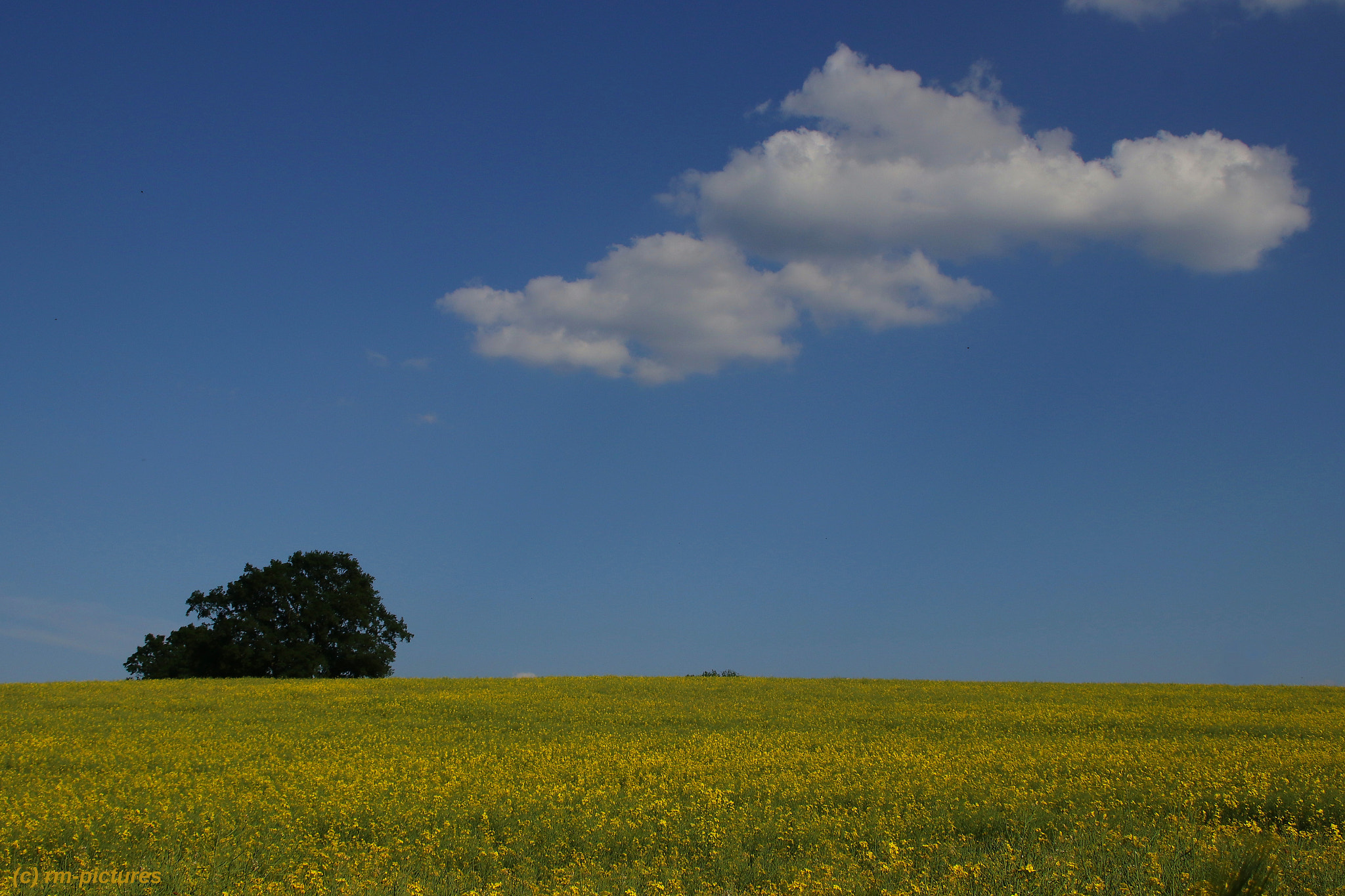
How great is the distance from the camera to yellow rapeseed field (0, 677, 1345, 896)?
8.18m

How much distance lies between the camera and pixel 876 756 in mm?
15031

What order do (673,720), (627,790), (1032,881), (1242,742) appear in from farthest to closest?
(673,720) → (1242,742) → (627,790) → (1032,881)

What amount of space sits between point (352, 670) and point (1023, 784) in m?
41.0

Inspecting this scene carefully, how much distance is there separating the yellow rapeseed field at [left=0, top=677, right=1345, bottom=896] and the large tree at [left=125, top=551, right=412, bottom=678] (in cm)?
2291

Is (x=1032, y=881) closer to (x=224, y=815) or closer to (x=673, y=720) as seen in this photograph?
(x=224, y=815)

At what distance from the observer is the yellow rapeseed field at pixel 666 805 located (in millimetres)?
8180

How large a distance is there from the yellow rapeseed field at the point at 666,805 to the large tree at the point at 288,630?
2291 centimetres

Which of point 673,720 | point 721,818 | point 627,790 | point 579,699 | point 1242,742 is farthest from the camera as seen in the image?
point 579,699

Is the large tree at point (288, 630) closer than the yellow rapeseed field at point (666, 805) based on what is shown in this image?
No

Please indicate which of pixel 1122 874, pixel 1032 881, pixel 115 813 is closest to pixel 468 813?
pixel 115 813

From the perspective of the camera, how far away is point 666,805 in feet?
35.8

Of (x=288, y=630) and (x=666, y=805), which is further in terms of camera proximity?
(x=288, y=630)

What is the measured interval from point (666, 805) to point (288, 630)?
40.2 m

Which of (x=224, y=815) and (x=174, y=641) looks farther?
(x=174, y=641)
